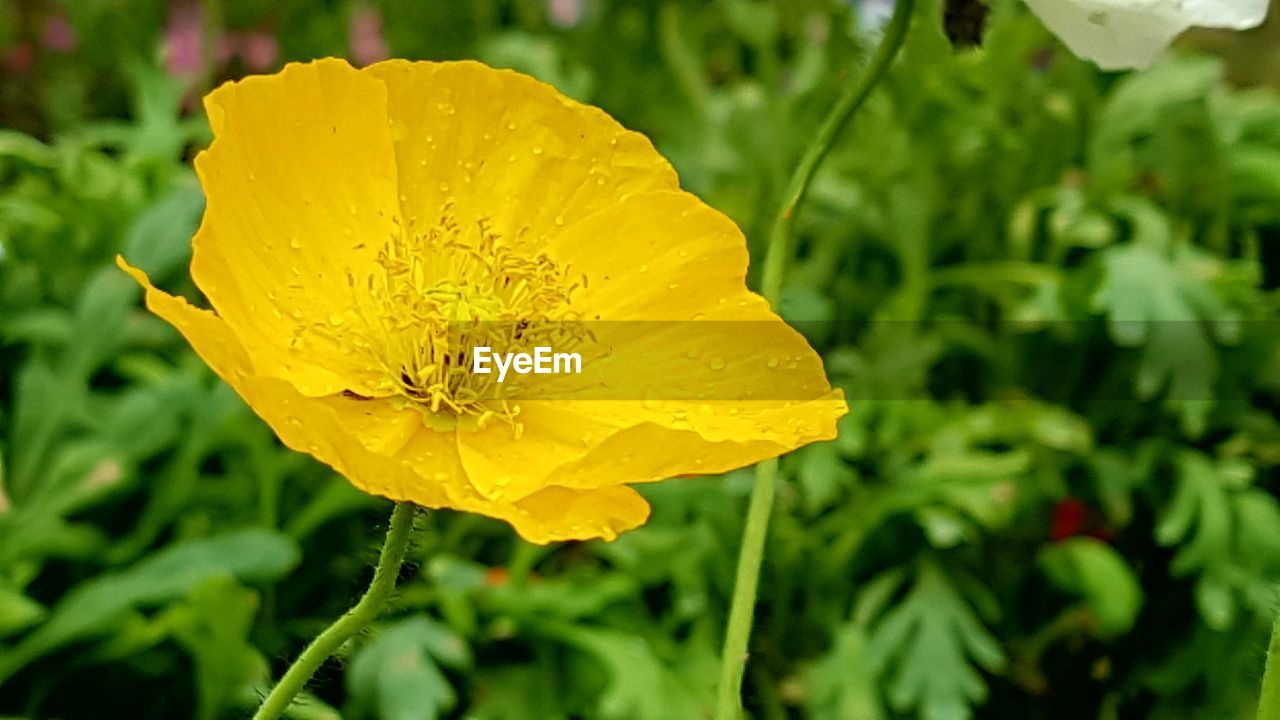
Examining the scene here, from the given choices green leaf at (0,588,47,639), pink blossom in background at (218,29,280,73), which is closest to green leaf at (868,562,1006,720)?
green leaf at (0,588,47,639)

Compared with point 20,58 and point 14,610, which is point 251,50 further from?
point 14,610

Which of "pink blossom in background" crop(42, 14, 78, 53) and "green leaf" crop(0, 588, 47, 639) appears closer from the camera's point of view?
"green leaf" crop(0, 588, 47, 639)

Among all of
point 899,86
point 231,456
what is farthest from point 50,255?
point 899,86

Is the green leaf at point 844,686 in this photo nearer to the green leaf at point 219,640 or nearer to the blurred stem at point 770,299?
the green leaf at point 219,640

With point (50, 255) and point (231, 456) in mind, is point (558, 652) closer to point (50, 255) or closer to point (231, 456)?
point (231, 456)

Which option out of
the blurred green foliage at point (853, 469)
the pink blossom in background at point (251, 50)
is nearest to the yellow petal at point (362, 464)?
the blurred green foliage at point (853, 469)

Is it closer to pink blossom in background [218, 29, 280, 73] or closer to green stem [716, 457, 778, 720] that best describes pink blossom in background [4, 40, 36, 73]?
pink blossom in background [218, 29, 280, 73]
